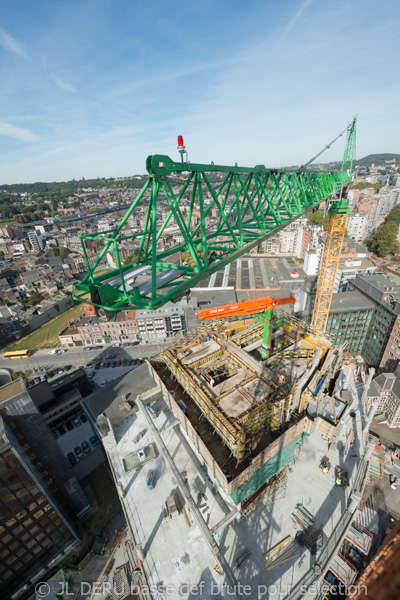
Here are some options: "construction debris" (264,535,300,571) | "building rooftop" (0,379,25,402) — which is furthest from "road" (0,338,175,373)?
"construction debris" (264,535,300,571)

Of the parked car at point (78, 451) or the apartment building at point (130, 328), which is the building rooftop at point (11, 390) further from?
the apartment building at point (130, 328)

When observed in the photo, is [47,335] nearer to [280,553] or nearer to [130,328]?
[130,328]

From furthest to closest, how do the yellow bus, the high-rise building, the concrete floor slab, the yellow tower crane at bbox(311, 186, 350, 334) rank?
the yellow bus < the yellow tower crane at bbox(311, 186, 350, 334) < the high-rise building < the concrete floor slab

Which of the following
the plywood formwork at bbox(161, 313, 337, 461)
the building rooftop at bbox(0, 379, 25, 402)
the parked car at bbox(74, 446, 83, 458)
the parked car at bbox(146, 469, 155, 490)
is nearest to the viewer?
the plywood formwork at bbox(161, 313, 337, 461)

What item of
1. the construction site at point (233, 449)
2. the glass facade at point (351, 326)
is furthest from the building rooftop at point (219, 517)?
the glass facade at point (351, 326)

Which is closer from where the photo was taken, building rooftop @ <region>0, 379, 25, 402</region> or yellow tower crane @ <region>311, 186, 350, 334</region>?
building rooftop @ <region>0, 379, 25, 402</region>

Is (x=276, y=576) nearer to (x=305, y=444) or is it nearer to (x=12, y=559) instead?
(x=305, y=444)

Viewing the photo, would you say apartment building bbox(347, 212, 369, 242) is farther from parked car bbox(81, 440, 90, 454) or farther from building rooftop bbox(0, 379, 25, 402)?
building rooftop bbox(0, 379, 25, 402)
